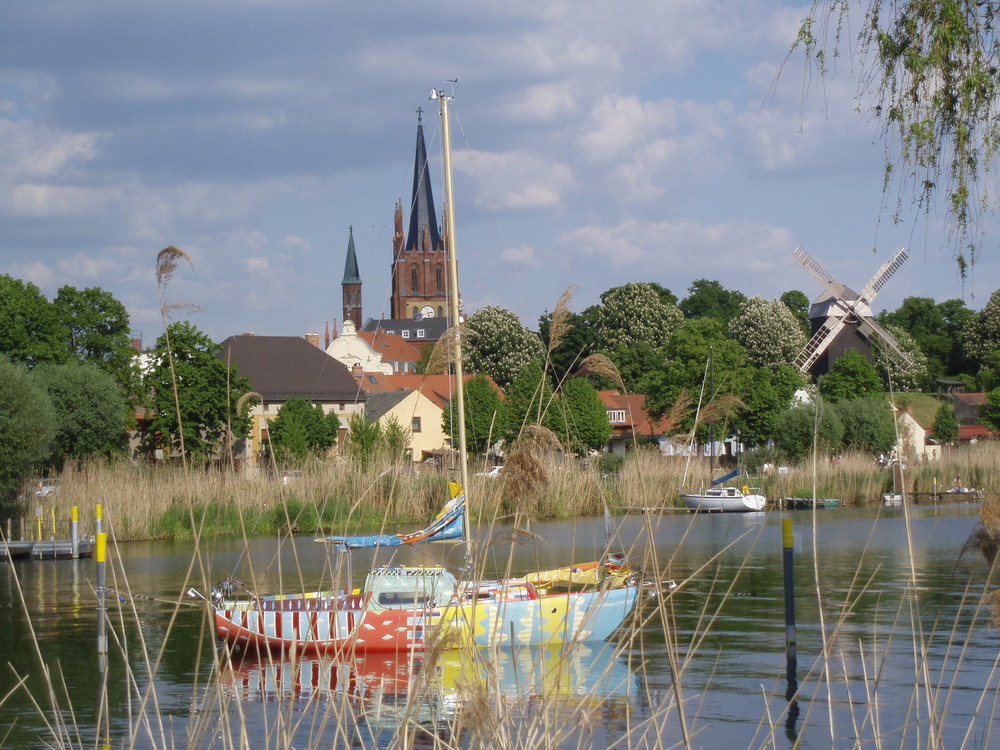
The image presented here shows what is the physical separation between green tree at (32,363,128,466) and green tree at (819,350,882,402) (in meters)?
36.2

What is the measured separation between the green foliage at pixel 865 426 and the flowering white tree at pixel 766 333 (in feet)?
66.9

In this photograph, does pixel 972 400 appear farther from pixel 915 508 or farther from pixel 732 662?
pixel 732 662

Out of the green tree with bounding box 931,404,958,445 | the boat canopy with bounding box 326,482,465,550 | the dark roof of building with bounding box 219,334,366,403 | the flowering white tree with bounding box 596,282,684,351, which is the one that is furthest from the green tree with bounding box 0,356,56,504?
the flowering white tree with bounding box 596,282,684,351

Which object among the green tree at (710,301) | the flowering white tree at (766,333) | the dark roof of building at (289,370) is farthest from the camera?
the green tree at (710,301)

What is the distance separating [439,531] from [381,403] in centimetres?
5201

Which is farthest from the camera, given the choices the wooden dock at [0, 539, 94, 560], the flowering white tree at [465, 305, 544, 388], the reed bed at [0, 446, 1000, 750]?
the flowering white tree at [465, 305, 544, 388]

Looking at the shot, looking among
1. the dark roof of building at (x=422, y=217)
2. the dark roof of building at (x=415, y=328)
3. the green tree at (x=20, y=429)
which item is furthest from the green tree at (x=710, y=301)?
the green tree at (x=20, y=429)

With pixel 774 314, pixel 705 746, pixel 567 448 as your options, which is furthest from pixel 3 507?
pixel 774 314

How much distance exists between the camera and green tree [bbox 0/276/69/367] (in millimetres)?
49875

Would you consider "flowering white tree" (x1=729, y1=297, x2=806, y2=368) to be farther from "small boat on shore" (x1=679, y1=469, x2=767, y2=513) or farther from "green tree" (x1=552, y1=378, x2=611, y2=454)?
"small boat on shore" (x1=679, y1=469, x2=767, y2=513)

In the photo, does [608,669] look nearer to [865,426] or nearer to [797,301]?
[865,426]

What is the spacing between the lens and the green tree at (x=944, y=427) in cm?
5984

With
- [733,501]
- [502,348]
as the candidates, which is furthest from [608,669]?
[502,348]

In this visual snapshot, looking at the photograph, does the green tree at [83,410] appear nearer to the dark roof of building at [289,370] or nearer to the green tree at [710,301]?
the dark roof of building at [289,370]
